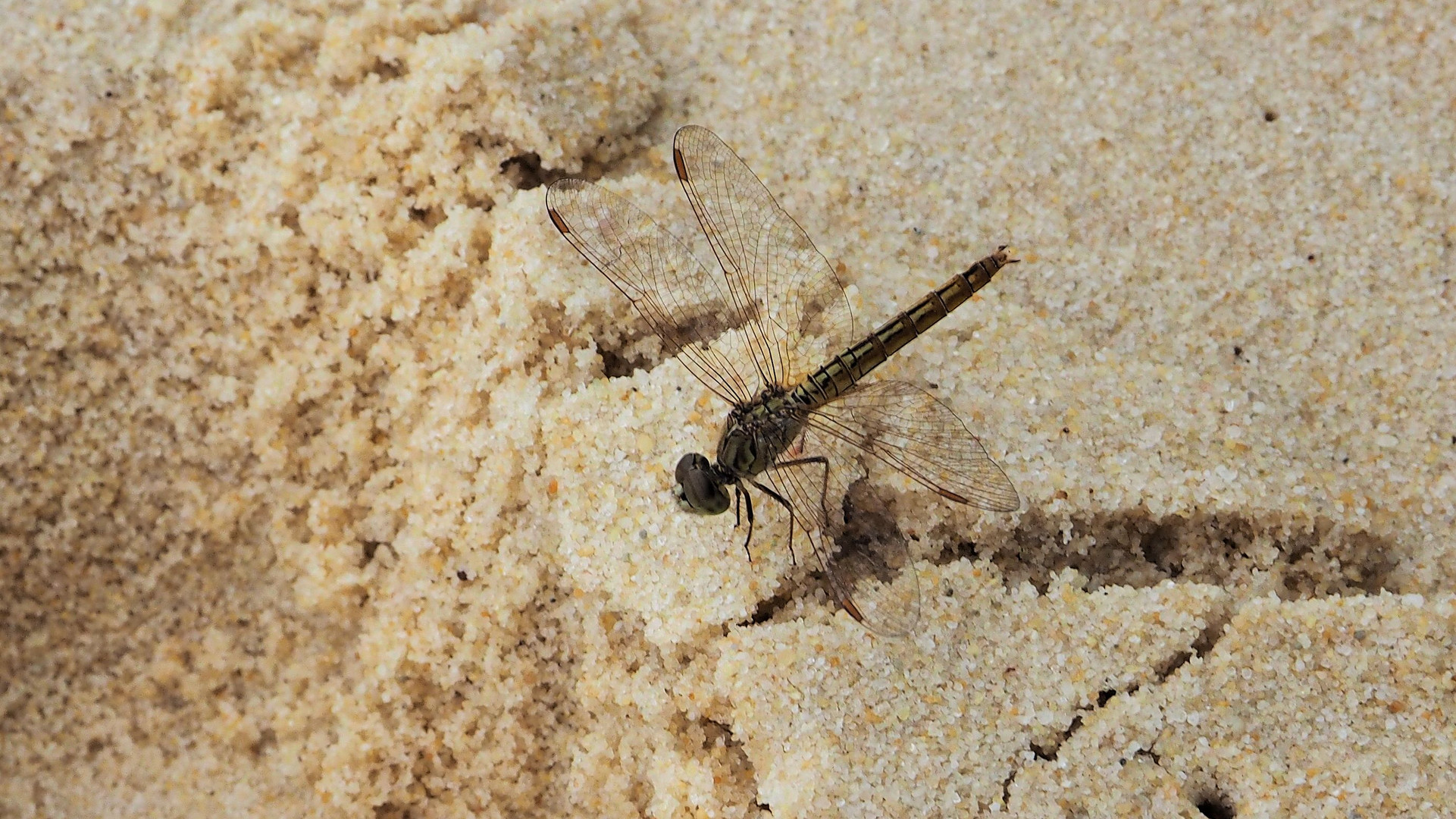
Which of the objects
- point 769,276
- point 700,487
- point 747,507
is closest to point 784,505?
point 747,507

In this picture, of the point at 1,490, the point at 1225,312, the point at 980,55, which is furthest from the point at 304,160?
the point at 1225,312

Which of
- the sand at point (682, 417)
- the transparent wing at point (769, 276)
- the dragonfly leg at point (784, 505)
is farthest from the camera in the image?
the transparent wing at point (769, 276)

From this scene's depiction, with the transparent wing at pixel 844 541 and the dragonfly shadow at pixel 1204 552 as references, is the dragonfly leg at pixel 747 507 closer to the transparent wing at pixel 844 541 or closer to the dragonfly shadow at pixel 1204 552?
the transparent wing at pixel 844 541

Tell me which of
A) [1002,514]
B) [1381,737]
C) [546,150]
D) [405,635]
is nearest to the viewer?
[1381,737]

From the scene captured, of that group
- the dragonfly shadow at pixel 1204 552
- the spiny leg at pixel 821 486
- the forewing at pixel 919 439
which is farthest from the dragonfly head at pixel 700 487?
the dragonfly shadow at pixel 1204 552

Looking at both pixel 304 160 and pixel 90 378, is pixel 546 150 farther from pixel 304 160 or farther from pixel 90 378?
pixel 90 378

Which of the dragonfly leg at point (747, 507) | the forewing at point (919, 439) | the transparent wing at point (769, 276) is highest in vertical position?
the transparent wing at point (769, 276)

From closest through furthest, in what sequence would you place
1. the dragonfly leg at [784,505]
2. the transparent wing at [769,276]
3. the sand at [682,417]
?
1. the sand at [682,417]
2. the dragonfly leg at [784,505]
3. the transparent wing at [769,276]
